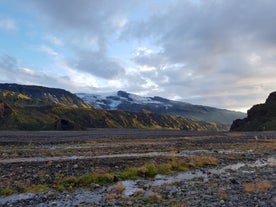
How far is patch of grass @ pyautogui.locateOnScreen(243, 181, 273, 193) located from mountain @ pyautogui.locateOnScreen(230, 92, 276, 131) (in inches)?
5567

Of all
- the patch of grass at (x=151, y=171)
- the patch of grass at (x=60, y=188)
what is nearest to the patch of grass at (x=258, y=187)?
the patch of grass at (x=151, y=171)

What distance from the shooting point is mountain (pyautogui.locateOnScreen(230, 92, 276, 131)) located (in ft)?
539

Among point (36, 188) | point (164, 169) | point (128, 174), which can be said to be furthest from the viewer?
point (164, 169)

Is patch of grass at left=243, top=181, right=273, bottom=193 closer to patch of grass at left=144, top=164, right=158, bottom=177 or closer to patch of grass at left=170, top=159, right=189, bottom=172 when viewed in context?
patch of grass at left=144, top=164, right=158, bottom=177

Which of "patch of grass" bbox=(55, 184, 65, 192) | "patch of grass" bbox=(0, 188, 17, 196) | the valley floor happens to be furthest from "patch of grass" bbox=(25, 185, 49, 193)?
"patch of grass" bbox=(0, 188, 17, 196)

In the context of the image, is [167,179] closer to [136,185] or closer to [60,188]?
[136,185]

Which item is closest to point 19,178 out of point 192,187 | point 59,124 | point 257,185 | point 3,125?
point 192,187

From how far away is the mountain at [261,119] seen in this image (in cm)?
16438

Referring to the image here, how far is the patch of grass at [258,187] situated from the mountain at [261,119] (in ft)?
464

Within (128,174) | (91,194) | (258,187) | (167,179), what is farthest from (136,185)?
(258,187)

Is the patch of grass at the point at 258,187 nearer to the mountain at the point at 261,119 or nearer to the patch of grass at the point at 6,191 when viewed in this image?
the patch of grass at the point at 6,191

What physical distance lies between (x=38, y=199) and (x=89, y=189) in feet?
14.5

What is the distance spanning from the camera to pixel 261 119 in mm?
179000

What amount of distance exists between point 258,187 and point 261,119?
166872 mm
